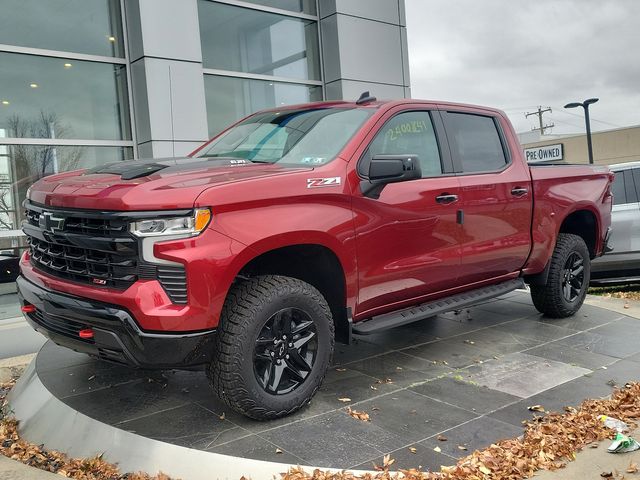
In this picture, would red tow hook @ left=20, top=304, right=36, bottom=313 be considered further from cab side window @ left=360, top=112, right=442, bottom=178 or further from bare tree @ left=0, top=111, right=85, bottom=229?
bare tree @ left=0, top=111, right=85, bottom=229

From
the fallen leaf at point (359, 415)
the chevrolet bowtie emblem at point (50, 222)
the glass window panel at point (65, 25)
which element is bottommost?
the fallen leaf at point (359, 415)

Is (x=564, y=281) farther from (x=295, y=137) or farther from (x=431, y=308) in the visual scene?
(x=295, y=137)

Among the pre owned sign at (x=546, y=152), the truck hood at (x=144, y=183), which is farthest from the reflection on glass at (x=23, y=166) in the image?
the pre owned sign at (x=546, y=152)

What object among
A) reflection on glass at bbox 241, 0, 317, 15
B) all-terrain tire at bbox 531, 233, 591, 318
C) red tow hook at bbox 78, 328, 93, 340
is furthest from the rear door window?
red tow hook at bbox 78, 328, 93, 340

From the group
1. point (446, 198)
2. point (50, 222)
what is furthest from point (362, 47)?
point (50, 222)

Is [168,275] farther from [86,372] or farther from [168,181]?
[86,372]

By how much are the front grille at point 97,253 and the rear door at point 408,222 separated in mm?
1314

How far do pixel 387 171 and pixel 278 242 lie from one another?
35.5 inches

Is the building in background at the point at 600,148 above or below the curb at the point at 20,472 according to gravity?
above

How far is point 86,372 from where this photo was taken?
4.41m

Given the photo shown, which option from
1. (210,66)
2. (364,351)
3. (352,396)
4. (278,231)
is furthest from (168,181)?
(210,66)

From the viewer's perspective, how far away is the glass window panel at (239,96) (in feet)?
30.5

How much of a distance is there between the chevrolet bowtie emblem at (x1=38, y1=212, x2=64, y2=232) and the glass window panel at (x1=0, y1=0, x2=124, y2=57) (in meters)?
5.14

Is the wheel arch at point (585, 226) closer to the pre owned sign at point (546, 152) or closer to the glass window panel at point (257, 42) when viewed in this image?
the glass window panel at point (257, 42)
